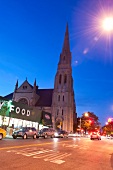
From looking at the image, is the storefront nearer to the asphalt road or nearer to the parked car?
the parked car

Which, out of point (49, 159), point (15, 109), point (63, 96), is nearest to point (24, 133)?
point (49, 159)

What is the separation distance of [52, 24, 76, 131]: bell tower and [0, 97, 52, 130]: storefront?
1609cm

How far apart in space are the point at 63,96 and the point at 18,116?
120 ft

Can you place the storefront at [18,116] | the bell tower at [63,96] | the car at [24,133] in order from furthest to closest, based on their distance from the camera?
1. the bell tower at [63,96]
2. the storefront at [18,116]
3. the car at [24,133]

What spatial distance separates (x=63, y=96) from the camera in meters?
79.9

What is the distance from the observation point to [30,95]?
3344 inches

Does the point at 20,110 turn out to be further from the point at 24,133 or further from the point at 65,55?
the point at 65,55

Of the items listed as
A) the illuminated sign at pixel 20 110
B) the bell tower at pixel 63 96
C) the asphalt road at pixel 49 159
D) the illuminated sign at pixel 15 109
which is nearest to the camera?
the asphalt road at pixel 49 159

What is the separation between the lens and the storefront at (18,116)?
38228 millimetres

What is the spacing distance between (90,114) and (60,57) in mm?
32588

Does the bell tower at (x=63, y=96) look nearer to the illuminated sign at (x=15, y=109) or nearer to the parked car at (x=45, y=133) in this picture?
the illuminated sign at (x=15, y=109)

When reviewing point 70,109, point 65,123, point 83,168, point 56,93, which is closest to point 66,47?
point 56,93

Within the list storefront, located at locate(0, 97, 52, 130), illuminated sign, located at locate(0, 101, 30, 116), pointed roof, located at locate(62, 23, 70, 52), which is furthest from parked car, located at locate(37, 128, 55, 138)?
pointed roof, located at locate(62, 23, 70, 52)

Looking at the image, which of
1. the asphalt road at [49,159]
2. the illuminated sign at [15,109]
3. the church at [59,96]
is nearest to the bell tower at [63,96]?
the church at [59,96]
